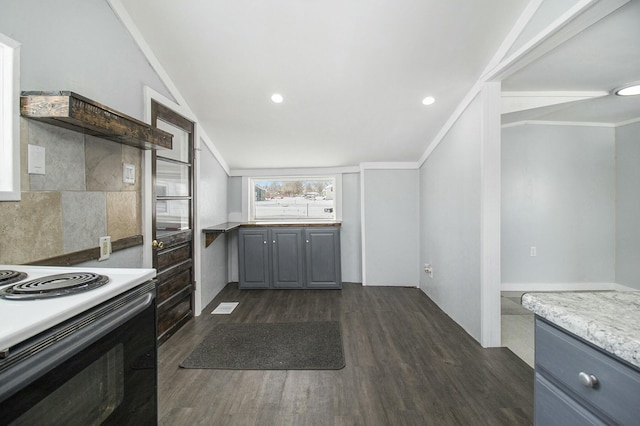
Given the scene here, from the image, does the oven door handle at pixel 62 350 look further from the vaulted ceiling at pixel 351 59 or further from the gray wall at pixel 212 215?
the gray wall at pixel 212 215


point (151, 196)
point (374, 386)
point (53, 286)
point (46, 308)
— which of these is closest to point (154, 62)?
point (151, 196)

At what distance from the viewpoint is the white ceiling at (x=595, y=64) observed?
163 cm

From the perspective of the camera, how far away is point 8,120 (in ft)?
3.81

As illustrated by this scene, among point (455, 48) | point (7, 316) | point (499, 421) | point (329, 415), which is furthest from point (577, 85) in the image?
point (7, 316)

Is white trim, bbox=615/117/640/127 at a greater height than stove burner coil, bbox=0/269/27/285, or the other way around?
white trim, bbox=615/117/640/127

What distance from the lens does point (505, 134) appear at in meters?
3.52

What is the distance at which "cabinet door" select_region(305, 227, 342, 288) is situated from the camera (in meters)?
3.75

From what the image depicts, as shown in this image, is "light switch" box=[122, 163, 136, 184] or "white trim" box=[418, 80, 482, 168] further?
"white trim" box=[418, 80, 482, 168]

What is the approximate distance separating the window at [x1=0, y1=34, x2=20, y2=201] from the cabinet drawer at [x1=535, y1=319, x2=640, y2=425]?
196cm

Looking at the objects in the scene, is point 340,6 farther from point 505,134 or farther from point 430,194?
point 505,134

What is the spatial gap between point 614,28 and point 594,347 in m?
2.07

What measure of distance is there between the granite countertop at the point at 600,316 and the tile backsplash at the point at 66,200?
191 cm

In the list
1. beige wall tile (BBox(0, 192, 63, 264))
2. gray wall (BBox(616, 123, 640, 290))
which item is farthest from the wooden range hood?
gray wall (BBox(616, 123, 640, 290))

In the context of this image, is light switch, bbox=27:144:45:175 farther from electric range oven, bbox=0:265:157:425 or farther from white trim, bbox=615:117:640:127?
white trim, bbox=615:117:640:127
